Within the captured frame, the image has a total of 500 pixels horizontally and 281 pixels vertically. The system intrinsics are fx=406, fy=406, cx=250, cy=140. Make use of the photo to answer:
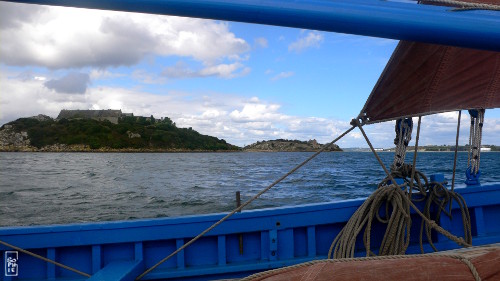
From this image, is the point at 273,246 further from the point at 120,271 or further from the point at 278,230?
the point at 120,271

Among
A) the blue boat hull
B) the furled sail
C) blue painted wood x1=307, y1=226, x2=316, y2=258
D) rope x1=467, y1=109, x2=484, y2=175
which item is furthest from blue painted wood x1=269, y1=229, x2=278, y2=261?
rope x1=467, y1=109, x2=484, y2=175

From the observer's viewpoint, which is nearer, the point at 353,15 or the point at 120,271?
the point at 353,15

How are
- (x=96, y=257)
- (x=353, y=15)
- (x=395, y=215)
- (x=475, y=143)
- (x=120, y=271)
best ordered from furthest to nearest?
(x=475, y=143) < (x=395, y=215) < (x=96, y=257) < (x=120, y=271) < (x=353, y=15)

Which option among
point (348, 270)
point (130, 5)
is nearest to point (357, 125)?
point (348, 270)

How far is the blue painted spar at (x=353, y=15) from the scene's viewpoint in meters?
1.68

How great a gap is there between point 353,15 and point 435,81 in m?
1.84

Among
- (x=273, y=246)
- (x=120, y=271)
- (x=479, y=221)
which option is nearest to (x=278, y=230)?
(x=273, y=246)

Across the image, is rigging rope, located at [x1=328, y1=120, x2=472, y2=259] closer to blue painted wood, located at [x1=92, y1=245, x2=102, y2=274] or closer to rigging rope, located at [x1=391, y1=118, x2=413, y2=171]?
rigging rope, located at [x1=391, y1=118, x2=413, y2=171]

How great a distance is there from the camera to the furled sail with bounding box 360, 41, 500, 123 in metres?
3.19

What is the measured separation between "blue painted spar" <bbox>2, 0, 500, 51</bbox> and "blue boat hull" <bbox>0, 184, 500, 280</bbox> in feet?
7.46

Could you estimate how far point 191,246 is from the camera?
373cm

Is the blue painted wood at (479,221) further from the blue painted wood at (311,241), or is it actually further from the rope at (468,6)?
the rope at (468,6)

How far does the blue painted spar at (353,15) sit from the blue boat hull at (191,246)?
7.46 ft

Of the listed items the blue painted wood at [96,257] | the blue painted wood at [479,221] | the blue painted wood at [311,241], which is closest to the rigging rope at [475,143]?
the blue painted wood at [479,221]
